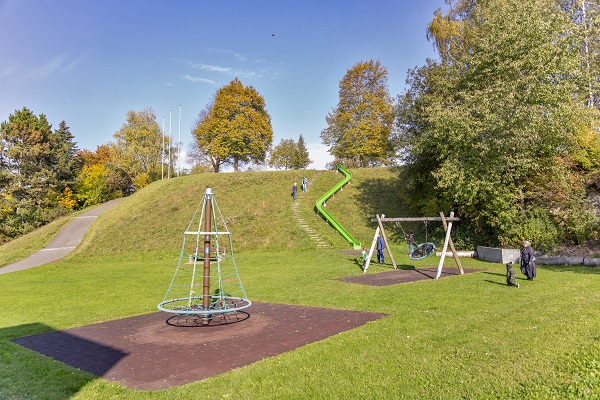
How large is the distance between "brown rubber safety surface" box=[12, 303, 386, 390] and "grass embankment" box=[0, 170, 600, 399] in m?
0.45

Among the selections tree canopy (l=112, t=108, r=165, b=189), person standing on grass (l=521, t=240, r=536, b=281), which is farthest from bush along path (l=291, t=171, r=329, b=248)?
tree canopy (l=112, t=108, r=165, b=189)

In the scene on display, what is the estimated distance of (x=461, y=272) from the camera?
17359mm

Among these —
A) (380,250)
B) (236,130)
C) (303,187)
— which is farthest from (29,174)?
(380,250)

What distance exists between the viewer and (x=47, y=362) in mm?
7461

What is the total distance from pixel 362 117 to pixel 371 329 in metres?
46.7

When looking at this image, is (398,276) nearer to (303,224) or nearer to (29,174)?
(303,224)

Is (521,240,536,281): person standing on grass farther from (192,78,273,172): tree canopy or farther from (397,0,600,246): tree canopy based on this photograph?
(192,78,273,172): tree canopy

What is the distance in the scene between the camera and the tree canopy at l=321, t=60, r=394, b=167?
51938 mm

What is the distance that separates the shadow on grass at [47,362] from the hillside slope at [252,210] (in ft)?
68.8

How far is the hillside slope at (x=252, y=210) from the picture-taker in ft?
103

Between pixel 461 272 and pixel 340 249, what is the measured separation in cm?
1206

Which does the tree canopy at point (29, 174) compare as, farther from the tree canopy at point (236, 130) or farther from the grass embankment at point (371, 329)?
the grass embankment at point (371, 329)

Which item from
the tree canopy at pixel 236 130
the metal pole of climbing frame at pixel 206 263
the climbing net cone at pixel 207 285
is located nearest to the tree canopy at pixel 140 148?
the tree canopy at pixel 236 130

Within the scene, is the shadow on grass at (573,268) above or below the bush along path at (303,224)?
below
